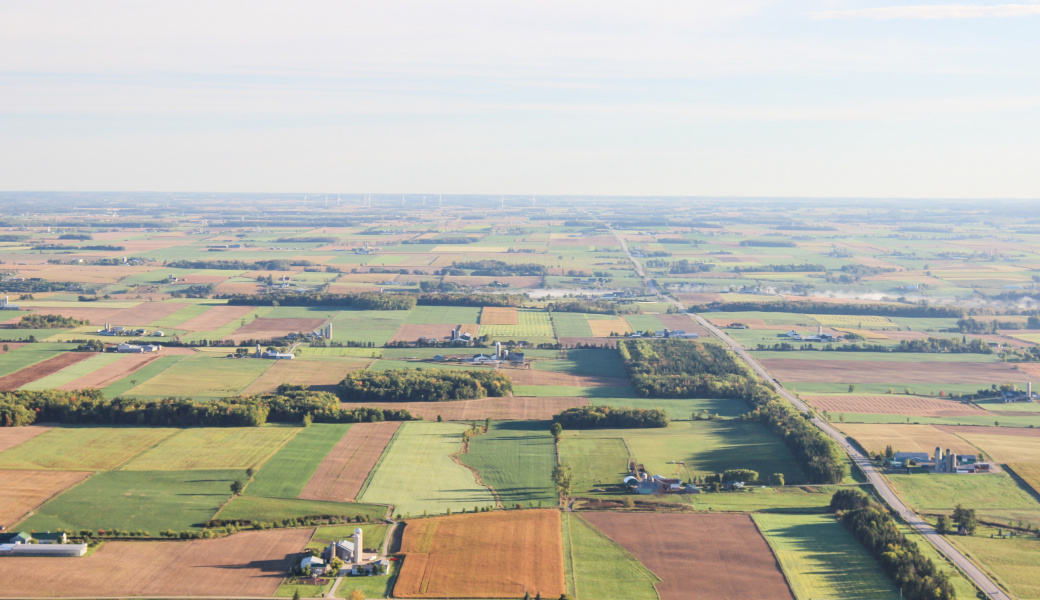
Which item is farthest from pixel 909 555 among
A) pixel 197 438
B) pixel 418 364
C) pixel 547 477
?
pixel 418 364

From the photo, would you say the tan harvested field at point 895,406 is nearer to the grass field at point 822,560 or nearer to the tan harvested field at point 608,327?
the grass field at point 822,560

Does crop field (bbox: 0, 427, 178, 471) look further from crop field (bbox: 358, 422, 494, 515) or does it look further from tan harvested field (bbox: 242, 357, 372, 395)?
crop field (bbox: 358, 422, 494, 515)

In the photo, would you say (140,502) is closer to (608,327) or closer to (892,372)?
(608,327)

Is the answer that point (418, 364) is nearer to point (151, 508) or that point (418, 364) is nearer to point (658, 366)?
point (658, 366)

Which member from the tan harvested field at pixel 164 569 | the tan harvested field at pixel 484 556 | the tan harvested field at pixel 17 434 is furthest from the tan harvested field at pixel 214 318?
the tan harvested field at pixel 484 556

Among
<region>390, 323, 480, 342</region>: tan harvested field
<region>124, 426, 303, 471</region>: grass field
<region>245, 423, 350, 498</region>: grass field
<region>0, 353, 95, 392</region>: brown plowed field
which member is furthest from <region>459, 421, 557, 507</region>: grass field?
<region>0, 353, 95, 392</region>: brown plowed field

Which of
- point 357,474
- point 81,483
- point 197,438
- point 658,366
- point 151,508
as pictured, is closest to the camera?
point 151,508
